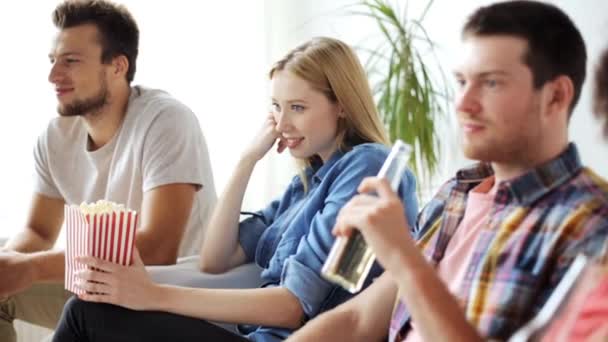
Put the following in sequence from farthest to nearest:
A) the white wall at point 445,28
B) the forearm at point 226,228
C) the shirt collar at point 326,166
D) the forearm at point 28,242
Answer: the white wall at point 445,28
the forearm at point 28,242
the forearm at point 226,228
the shirt collar at point 326,166

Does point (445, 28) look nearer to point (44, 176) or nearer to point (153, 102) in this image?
point (153, 102)

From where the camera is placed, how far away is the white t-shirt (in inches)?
100

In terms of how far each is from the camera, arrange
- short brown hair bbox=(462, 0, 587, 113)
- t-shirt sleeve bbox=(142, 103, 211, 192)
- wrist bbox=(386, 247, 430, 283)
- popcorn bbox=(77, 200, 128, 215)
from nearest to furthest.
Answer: wrist bbox=(386, 247, 430, 283) < short brown hair bbox=(462, 0, 587, 113) < popcorn bbox=(77, 200, 128, 215) < t-shirt sleeve bbox=(142, 103, 211, 192)

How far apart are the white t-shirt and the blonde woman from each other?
0.90 feet

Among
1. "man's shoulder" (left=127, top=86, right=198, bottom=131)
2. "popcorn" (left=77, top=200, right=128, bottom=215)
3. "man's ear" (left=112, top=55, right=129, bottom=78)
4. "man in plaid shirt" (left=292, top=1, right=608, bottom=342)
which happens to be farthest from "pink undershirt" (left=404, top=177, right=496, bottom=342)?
"man's ear" (left=112, top=55, right=129, bottom=78)

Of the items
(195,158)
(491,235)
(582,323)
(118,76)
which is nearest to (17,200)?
(118,76)

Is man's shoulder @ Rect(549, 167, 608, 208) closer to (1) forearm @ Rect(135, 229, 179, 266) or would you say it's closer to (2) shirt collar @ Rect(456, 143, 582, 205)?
(2) shirt collar @ Rect(456, 143, 582, 205)

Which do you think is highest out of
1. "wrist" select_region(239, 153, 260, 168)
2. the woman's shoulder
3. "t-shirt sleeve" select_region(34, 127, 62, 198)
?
the woman's shoulder

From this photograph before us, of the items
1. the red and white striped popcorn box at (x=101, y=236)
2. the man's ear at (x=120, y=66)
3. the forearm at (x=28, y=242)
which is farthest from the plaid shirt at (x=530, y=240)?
the forearm at (x=28, y=242)

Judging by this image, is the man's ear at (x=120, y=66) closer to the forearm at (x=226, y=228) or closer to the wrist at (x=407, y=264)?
the forearm at (x=226, y=228)

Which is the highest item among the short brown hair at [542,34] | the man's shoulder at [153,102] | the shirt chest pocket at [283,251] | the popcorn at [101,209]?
the short brown hair at [542,34]

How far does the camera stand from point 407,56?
315 centimetres

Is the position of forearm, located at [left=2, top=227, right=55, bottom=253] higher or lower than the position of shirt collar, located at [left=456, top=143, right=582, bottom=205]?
lower

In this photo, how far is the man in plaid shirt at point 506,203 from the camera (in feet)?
4.26
